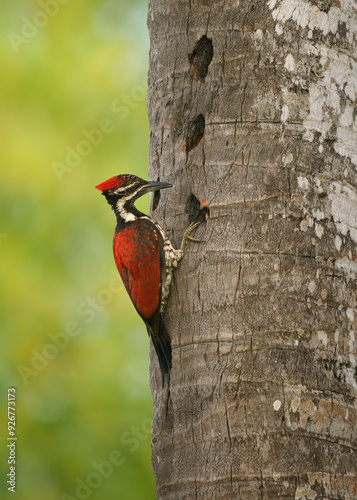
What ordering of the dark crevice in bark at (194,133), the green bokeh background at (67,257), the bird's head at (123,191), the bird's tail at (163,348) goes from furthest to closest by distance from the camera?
the green bokeh background at (67,257)
the bird's head at (123,191)
the dark crevice in bark at (194,133)
the bird's tail at (163,348)

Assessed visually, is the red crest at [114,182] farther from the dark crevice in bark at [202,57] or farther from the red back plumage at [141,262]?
the dark crevice in bark at [202,57]

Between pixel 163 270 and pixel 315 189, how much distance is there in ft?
3.31

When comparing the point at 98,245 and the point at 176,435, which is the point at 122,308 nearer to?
the point at 98,245

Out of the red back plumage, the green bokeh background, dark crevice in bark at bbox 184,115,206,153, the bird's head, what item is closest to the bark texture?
dark crevice in bark at bbox 184,115,206,153

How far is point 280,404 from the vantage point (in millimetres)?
3562

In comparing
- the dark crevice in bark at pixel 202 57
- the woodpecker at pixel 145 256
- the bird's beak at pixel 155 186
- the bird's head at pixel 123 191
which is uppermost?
the dark crevice in bark at pixel 202 57

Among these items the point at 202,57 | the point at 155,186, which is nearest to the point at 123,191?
the point at 155,186

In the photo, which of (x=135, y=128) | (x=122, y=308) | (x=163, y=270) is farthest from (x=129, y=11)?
(x=163, y=270)

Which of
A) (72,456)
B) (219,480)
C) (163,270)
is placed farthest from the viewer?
(72,456)

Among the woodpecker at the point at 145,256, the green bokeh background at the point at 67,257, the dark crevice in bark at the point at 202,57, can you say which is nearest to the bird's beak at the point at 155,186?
the woodpecker at the point at 145,256

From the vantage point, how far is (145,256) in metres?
4.51

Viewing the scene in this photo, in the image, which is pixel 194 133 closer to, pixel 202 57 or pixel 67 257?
pixel 202 57

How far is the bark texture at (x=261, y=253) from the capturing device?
3.55 m

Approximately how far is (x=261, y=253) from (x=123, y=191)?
1363mm
